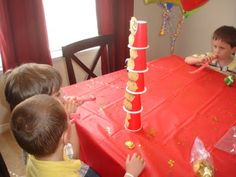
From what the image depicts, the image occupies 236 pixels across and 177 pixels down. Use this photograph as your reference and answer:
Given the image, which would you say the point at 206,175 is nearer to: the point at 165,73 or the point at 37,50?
the point at 165,73

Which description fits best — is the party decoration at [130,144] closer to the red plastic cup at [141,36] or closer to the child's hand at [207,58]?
the red plastic cup at [141,36]

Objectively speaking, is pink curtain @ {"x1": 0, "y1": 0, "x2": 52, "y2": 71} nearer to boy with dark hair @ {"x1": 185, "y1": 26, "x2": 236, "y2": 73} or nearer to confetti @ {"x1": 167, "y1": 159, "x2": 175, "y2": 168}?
boy with dark hair @ {"x1": 185, "y1": 26, "x2": 236, "y2": 73}

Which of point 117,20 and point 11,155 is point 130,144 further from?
point 117,20

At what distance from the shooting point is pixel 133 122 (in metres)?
1.10

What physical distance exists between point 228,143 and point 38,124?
2.38 ft

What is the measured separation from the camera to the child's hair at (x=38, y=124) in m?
0.84

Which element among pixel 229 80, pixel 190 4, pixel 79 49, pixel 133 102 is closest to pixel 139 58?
pixel 133 102

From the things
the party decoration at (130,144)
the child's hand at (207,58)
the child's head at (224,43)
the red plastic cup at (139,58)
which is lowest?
the party decoration at (130,144)

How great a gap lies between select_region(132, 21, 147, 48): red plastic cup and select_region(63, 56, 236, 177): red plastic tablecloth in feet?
1.23

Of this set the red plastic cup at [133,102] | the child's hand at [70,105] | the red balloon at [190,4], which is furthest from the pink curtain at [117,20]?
the red plastic cup at [133,102]

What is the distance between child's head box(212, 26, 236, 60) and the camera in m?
1.79

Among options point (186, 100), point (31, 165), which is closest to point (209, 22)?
point (186, 100)

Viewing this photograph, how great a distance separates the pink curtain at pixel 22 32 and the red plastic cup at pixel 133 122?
1.32 m

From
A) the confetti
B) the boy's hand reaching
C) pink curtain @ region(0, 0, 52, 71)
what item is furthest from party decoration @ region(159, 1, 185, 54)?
the confetti
